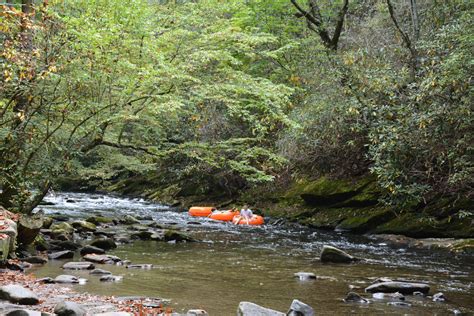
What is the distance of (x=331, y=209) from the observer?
16594mm

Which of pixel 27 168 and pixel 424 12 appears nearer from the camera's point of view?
pixel 27 168

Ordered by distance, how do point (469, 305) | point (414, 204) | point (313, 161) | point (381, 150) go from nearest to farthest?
point (469, 305), point (381, 150), point (414, 204), point (313, 161)

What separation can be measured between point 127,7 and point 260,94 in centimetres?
378

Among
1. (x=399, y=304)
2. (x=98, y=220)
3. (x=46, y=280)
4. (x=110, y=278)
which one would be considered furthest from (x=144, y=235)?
(x=399, y=304)

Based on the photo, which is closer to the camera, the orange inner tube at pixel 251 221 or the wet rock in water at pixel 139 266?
the wet rock in water at pixel 139 266

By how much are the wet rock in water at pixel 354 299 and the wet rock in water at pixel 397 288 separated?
Result: 0.55 meters

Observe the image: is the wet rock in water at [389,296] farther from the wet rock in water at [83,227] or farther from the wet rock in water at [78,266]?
the wet rock in water at [83,227]

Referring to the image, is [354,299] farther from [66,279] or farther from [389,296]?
[66,279]

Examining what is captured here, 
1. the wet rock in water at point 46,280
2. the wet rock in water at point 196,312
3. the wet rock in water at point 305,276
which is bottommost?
the wet rock in water at point 305,276

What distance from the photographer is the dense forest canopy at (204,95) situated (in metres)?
10.0

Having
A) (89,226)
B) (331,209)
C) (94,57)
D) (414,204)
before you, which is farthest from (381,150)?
(89,226)

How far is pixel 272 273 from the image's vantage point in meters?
8.86

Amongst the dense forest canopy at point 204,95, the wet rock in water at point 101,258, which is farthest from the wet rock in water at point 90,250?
the dense forest canopy at point 204,95

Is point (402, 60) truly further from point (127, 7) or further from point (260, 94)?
point (127, 7)
